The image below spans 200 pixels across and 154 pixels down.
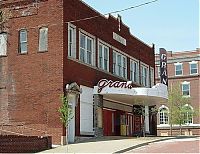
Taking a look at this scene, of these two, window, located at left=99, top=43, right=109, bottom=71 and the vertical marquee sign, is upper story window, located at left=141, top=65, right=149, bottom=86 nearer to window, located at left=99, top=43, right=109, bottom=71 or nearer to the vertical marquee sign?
the vertical marquee sign

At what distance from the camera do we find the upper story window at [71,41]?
28.6m

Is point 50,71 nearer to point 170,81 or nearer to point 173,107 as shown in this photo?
point 173,107

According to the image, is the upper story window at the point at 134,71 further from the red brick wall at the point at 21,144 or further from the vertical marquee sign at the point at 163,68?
the red brick wall at the point at 21,144

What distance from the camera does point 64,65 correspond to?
2733 centimetres

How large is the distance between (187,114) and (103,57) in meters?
34.5

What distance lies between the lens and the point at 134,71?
41.4 m

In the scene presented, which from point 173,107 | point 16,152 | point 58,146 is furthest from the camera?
point 173,107

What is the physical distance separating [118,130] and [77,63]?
1113cm

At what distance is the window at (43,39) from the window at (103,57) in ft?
21.0

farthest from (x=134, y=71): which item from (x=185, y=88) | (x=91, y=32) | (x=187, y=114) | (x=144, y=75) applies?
(x=185, y=88)

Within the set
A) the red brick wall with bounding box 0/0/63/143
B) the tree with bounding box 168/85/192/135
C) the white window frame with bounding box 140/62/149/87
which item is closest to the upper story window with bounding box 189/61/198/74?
the tree with bounding box 168/85/192/135

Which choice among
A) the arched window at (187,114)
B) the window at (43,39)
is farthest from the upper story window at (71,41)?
the arched window at (187,114)

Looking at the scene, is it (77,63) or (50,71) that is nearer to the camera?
(50,71)

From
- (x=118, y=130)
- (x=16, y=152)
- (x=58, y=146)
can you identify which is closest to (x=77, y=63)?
(x=58, y=146)
